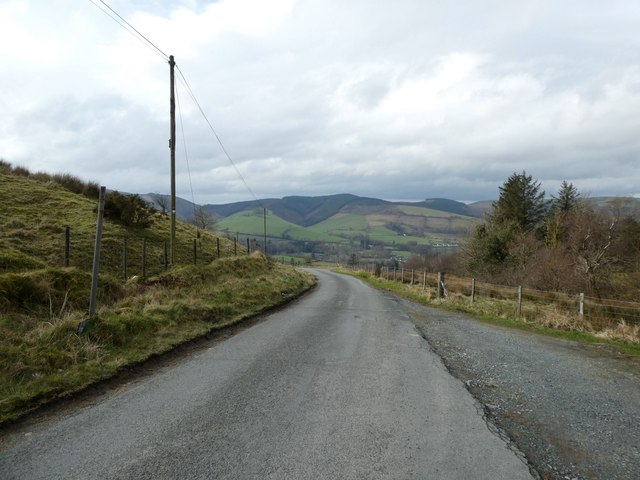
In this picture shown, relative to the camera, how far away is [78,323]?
25.0ft

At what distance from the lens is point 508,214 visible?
143ft

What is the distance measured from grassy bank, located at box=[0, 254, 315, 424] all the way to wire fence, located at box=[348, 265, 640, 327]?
1051 centimetres

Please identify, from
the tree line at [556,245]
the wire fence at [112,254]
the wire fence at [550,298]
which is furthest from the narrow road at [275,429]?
the tree line at [556,245]

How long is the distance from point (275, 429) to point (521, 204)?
144 ft

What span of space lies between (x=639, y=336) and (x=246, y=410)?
35.2 ft

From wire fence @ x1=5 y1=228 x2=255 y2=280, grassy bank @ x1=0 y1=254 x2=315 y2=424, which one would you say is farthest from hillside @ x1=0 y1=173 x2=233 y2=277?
grassy bank @ x1=0 y1=254 x2=315 y2=424

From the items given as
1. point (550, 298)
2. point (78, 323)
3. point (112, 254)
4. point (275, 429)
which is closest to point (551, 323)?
point (550, 298)

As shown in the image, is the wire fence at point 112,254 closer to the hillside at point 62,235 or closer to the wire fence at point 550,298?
the hillside at point 62,235

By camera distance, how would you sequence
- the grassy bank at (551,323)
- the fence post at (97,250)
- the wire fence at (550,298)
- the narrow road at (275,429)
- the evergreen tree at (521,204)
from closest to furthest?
the narrow road at (275,429) → the fence post at (97,250) → the grassy bank at (551,323) → the wire fence at (550,298) → the evergreen tree at (521,204)

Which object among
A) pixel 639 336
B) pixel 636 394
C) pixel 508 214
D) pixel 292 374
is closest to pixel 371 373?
pixel 292 374

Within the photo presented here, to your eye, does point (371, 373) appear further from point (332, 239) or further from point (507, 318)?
point (332, 239)

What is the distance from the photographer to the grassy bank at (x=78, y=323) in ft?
19.0

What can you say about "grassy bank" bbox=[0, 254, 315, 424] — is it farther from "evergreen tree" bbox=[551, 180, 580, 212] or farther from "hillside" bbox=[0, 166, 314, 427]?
"evergreen tree" bbox=[551, 180, 580, 212]

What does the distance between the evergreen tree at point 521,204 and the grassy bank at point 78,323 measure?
35.5 metres
